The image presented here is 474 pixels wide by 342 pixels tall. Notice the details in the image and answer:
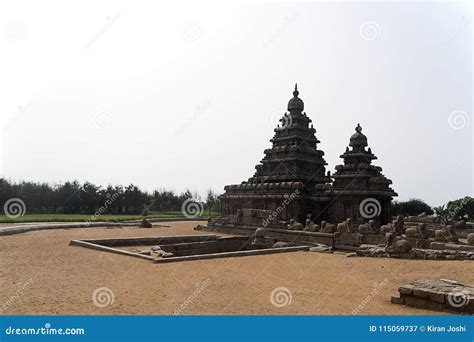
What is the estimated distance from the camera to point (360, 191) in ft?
96.2

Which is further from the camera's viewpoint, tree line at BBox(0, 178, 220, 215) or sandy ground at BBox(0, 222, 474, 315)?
tree line at BBox(0, 178, 220, 215)

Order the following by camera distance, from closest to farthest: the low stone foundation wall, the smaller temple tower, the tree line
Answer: the low stone foundation wall → the smaller temple tower → the tree line

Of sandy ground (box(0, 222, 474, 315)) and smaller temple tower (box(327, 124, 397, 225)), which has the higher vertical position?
smaller temple tower (box(327, 124, 397, 225))

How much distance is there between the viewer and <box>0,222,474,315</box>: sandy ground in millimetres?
7324

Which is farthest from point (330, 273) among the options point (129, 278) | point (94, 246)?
point (94, 246)

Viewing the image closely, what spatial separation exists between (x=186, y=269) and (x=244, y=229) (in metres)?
16.3

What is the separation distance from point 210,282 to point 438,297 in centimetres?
503

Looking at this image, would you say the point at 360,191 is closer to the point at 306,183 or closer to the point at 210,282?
the point at 306,183

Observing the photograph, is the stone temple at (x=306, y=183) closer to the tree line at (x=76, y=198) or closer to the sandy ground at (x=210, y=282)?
the sandy ground at (x=210, y=282)

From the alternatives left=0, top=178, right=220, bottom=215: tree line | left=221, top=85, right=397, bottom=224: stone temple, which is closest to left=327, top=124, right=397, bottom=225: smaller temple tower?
left=221, top=85, right=397, bottom=224: stone temple

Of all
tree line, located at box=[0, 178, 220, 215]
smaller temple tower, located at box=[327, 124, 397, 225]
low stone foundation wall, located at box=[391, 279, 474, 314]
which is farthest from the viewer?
tree line, located at box=[0, 178, 220, 215]

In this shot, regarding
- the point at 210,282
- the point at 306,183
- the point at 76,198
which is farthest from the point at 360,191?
the point at 76,198

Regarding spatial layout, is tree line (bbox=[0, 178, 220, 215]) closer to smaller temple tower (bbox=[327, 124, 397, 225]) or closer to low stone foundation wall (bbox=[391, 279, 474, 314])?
smaller temple tower (bbox=[327, 124, 397, 225])

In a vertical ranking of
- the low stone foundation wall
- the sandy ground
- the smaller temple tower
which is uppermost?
the smaller temple tower
